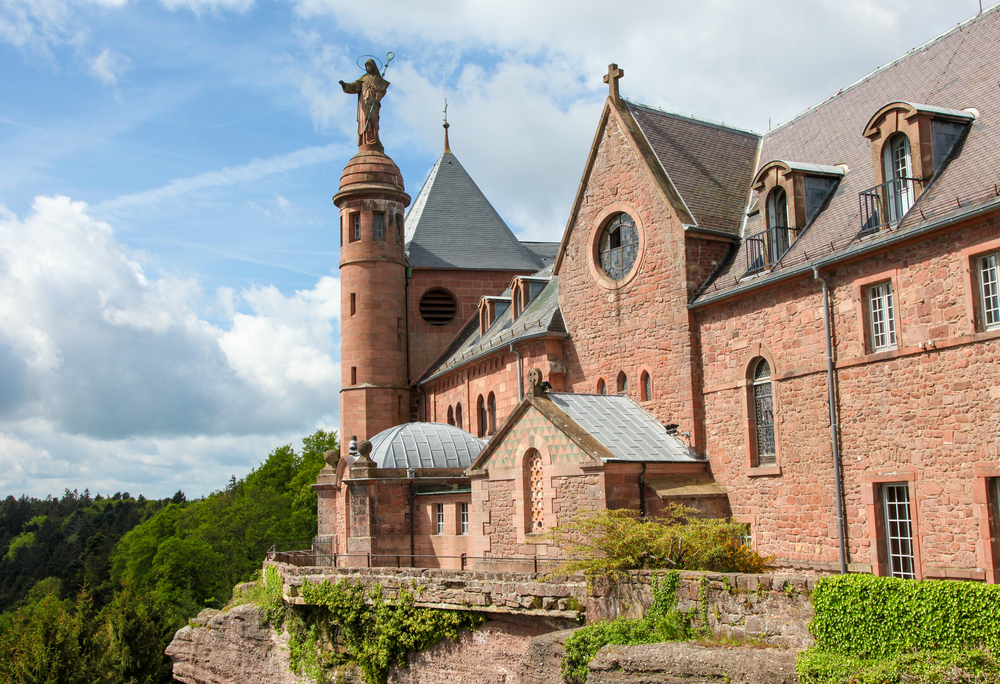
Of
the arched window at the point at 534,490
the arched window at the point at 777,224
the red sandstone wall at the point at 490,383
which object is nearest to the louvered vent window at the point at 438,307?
the red sandstone wall at the point at 490,383

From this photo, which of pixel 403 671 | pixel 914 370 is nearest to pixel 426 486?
pixel 403 671

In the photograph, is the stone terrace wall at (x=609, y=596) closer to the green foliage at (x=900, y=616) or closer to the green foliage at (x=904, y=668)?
the green foliage at (x=900, y=616)

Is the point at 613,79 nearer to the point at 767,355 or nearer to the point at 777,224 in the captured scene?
the point at 777,224

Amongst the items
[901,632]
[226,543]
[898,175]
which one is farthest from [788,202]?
[226,543]

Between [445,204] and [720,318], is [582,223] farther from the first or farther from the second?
[445,204]

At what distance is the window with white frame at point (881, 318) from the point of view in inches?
685

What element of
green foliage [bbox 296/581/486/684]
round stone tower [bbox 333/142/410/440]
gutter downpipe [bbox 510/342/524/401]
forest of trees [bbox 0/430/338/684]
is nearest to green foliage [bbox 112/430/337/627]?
forest of trees [bbox 0/430/338/684]

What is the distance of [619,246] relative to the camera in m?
24.8

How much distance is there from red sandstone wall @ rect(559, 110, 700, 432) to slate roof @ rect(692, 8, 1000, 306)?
1159 millimetres

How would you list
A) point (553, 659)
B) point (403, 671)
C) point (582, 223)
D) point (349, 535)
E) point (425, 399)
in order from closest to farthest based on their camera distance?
1. point (553, 659)
2. point (403, 671)
3. point (582, 223)
4. point (349, 535)
5. point (425, 399)

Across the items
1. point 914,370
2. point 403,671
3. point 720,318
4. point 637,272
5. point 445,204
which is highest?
point 445,204

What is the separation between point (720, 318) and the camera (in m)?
21.6

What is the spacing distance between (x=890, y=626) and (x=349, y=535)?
19.4 meters

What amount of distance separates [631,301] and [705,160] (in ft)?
14.5
